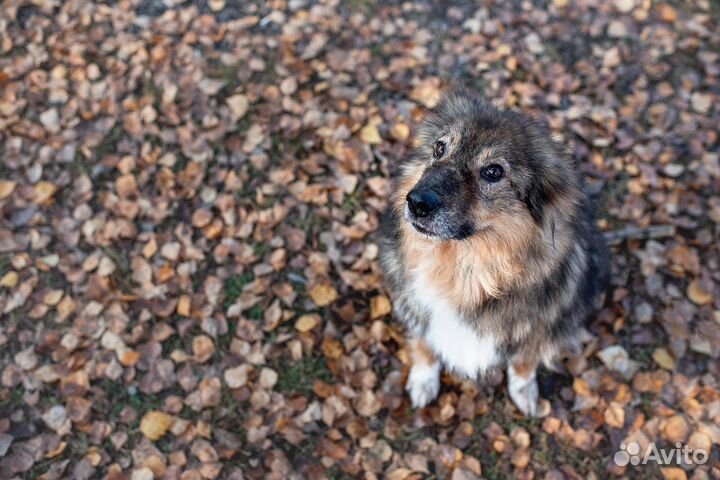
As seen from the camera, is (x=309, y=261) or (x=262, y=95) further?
(x=262, y=95)

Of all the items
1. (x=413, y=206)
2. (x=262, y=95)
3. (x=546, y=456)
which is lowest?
(x=546, y=456)

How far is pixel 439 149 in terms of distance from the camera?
3.21m

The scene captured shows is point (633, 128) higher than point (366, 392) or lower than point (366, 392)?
higher

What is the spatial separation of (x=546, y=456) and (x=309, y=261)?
206 centimetres

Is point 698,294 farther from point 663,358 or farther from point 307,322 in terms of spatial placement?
point 307,322

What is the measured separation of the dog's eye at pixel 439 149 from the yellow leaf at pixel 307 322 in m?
1.66

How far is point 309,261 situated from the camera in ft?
15.0

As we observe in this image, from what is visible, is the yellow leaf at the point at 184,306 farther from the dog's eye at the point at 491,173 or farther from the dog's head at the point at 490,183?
the dog's eye at the point at 491,173

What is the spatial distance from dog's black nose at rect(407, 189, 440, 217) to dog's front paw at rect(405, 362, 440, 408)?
1407 mm

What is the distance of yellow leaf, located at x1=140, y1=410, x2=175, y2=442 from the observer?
3.97m

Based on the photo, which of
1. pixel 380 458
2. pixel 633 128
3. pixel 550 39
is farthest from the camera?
pixel 550 39

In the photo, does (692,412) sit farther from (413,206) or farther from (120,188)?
(120,188)

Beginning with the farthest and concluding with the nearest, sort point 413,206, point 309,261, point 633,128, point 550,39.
Result: point 550,39, point 633,128, point 309,261, point 413,206

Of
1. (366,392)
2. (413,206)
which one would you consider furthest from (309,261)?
(413,206)
